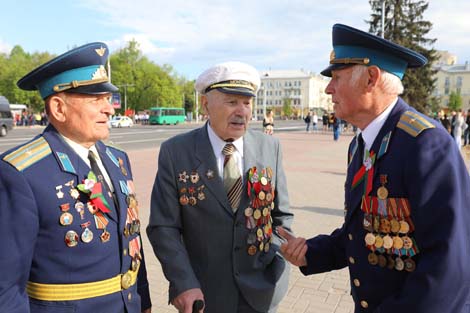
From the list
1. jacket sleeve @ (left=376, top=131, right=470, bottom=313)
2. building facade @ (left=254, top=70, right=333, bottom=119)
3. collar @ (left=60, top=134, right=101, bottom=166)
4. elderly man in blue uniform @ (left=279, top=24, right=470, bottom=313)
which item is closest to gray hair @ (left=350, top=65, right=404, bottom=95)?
elderly man in blue uniform @ (left=279, top=24, right=470, bottom=313)

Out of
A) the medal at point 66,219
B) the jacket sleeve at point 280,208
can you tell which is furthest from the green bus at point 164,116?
the medal at point 66,219

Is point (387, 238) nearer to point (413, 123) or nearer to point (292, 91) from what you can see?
point (413, 123)

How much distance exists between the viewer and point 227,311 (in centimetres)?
210

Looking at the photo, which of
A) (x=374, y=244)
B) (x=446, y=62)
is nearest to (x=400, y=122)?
(x=374, y=244)

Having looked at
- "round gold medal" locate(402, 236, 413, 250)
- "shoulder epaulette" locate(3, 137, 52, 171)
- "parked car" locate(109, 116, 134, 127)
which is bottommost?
"parked car" locate(109, 116, 134, 127)

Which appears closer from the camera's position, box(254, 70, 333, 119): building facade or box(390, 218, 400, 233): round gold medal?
box(390, 218, 400, 233): round gold medal

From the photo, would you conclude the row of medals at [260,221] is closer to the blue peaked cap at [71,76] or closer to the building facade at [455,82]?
the blue peaked cap at [71,76]

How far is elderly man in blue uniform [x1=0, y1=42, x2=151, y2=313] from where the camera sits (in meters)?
1.57

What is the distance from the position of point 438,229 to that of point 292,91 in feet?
397

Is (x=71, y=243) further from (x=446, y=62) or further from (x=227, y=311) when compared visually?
(x=446, y=62)

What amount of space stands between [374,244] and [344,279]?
2.74m

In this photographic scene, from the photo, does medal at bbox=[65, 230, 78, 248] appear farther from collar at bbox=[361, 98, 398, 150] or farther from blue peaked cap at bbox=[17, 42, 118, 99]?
collar at bbox=[361, 98, 398, 150]

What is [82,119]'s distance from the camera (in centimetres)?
184

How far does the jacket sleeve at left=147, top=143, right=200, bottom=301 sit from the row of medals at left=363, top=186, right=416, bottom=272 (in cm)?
90
